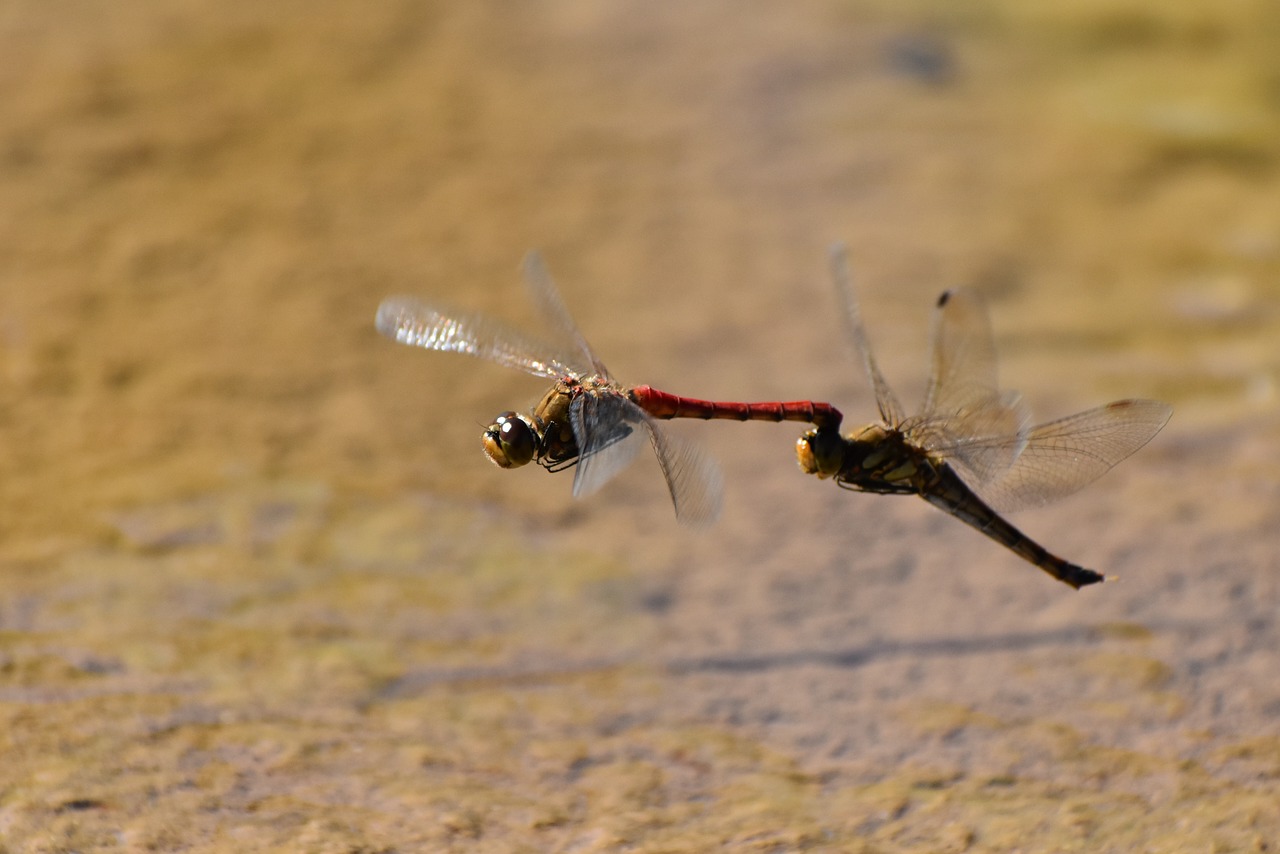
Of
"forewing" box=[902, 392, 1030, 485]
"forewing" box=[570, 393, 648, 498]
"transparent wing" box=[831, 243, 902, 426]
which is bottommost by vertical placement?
"forewing" box=[570, 393, 648, 498]

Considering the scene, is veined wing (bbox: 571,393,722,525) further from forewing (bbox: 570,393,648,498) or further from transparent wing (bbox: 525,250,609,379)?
transparent wing (bbox: 525,250,609,379)

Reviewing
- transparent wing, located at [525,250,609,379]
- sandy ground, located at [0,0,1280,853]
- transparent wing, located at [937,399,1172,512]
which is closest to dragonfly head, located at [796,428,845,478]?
transparent wing, located at [937,399,1172,512]

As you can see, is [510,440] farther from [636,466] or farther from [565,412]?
[636,466]

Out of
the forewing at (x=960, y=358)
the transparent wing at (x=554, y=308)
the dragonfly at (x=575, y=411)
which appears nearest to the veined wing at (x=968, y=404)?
the forewing at (x=960, y=358)

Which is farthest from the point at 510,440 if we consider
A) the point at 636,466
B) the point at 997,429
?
the point at 997,429

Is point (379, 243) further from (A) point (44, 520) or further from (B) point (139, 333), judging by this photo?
(A) point (44, 520)

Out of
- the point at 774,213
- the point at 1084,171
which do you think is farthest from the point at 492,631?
the point at 1084,171
